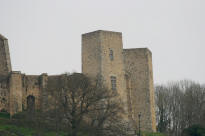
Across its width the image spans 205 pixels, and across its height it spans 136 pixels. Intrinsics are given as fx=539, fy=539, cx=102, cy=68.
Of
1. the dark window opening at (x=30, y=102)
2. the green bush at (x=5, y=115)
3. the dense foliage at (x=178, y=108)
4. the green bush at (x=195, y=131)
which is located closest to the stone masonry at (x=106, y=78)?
the dark window opening at (x=30, y=102)

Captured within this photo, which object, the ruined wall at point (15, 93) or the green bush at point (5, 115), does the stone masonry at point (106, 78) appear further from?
the green bush at point (5, 115)

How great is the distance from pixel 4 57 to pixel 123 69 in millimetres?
11884

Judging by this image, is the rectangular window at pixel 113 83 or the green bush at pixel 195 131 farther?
the green bush at pixel 195 131

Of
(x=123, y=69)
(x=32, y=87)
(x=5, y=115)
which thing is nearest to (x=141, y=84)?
(x=123, y=69)

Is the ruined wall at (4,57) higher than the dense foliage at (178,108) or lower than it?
higher

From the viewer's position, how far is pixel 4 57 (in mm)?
53562

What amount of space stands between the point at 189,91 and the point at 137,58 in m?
19.5

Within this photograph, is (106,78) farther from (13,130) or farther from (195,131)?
(195,131)

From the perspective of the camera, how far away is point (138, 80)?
55.0 meters

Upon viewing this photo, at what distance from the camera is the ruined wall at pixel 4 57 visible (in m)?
52.9

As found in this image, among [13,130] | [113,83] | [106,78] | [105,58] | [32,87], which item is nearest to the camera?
[13,130]

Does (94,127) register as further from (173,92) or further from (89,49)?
(173,92)

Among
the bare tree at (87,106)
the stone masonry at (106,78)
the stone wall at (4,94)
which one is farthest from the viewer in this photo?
the stone masonry at (106,78)

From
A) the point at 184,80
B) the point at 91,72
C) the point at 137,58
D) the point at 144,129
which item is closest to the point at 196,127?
the point at 144,129
